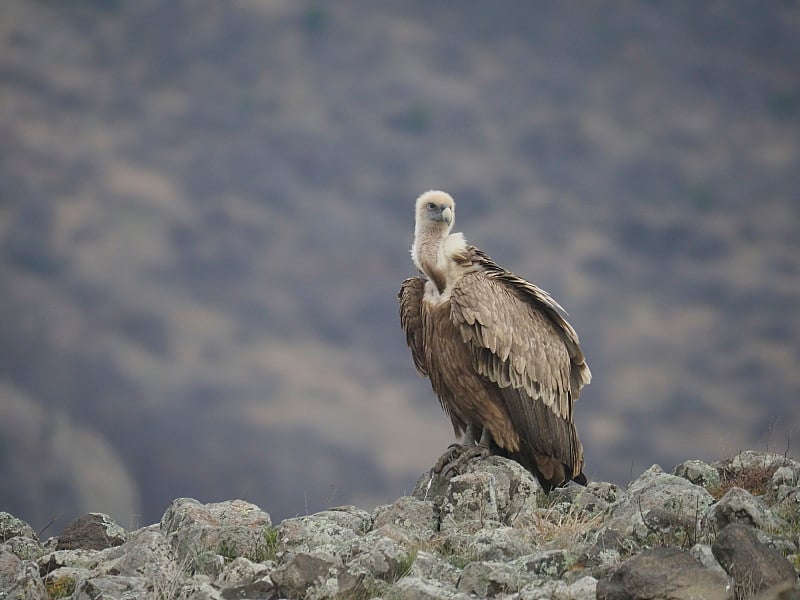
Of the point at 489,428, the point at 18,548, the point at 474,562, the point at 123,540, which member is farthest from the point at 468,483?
the point at 18,548

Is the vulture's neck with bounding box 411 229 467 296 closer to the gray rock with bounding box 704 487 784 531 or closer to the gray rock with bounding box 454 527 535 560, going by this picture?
the gray rock with bounding box 454 527 535 560

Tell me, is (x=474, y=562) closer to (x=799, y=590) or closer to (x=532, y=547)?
(x=532, y=547)

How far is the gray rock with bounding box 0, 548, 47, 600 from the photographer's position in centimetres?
867

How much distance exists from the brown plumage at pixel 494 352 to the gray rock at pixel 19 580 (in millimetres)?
5361

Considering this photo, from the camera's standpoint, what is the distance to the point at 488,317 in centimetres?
1230

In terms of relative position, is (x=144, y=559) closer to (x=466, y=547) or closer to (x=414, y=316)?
(x=466, y=547)

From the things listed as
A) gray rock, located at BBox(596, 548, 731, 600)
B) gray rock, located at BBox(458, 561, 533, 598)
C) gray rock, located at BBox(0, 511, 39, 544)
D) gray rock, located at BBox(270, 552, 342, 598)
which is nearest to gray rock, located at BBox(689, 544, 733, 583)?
gray rock, located at BBox(596, 548, 731, 600)

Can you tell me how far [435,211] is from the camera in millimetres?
13516

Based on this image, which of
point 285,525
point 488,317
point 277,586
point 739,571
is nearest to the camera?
point 739,571

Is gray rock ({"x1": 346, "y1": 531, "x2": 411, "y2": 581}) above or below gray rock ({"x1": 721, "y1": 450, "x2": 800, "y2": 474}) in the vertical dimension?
below

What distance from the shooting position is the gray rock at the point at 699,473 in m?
11.9

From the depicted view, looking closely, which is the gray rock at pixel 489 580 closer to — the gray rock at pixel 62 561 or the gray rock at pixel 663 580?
the gray rock at pixel 663 580

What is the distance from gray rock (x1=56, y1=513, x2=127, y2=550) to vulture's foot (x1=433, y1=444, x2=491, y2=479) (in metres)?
3.63

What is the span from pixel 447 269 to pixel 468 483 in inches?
114
